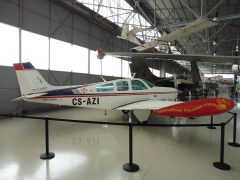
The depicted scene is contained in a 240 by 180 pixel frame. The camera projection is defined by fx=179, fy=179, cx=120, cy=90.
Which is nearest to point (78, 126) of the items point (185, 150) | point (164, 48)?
point (185, 150)

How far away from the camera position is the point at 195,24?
8.62 metres

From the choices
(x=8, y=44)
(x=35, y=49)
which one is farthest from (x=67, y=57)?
(x=8, y=44)

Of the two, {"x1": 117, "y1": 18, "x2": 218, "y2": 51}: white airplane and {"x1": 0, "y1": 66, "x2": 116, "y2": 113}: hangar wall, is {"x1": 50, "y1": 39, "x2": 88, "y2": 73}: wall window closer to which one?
{"x1": 0, "y1": 66, "x2": 116, "y2": 113}: hangar wall

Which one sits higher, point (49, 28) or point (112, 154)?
point (49, 28)

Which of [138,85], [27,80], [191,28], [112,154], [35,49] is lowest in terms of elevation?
[112,154]

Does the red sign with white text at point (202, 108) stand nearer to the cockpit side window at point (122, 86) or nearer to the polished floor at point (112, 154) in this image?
the polished floor at point (112, 154)

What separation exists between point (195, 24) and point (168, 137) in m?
6.31

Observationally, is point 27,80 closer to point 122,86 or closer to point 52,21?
point 122,86

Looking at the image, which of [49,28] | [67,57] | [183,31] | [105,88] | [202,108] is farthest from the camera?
[67,57]

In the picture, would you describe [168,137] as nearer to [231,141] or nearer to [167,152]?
[167,152]

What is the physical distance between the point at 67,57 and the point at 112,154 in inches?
335

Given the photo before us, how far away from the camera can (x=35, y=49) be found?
8.80 m

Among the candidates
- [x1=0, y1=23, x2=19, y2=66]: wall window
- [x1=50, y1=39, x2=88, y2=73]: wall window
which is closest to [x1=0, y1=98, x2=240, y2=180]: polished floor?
[x1=0, y1=23, x2=19, y2=66]: wall window

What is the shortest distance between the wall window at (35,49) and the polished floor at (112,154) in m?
4.18
